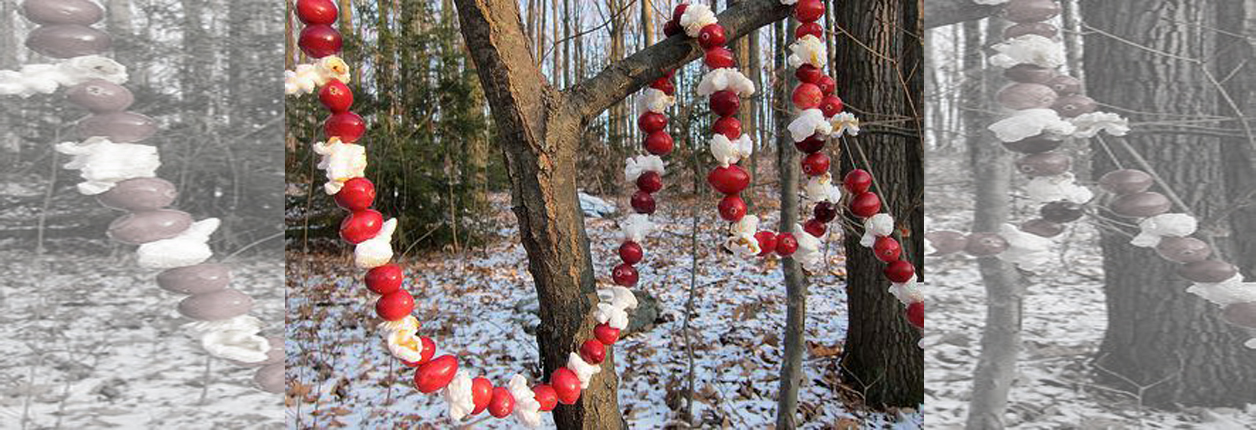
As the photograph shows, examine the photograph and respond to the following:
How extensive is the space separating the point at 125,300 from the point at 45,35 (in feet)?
1.01

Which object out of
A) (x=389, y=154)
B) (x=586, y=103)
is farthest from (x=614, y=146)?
(x=586, y=103)

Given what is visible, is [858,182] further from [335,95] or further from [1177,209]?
[335,95]

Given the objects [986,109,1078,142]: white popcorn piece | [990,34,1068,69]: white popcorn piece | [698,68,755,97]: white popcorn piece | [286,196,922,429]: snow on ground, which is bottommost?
[286,196,922,429]: snow on ground

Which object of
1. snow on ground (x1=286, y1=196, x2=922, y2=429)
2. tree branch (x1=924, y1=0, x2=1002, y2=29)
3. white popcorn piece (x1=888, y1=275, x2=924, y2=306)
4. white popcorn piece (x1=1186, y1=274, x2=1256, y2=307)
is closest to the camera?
white popcorn piece (x1=1186, y1=274, x2=1256, y2=307)

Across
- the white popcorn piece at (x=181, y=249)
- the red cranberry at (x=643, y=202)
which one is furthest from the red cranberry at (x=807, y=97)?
the white popcorn piece at (x=181, y=249)

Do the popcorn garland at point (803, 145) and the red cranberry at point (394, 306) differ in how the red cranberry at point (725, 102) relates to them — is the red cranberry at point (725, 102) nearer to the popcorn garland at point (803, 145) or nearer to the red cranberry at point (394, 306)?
the popcorn garland at point (803, 145)

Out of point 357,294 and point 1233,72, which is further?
point 357,294

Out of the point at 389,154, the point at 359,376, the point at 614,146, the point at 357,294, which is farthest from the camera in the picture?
the point at 614,146

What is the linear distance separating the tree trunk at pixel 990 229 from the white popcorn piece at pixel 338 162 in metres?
0.78

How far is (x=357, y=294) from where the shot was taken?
4355mm

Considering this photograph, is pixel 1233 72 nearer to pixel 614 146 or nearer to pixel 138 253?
pixel 138 253

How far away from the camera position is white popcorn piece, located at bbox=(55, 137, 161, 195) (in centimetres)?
72

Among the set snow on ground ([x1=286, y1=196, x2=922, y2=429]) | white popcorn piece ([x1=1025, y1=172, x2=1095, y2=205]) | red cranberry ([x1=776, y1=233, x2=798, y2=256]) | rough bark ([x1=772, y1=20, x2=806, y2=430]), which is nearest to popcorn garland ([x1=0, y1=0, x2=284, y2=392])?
red cranberry ([x1=776, y1=233, x2=798, y2=256])

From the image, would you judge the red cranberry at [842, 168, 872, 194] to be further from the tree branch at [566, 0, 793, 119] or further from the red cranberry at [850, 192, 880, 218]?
the tree branch at [566, 0, 793, 119]
